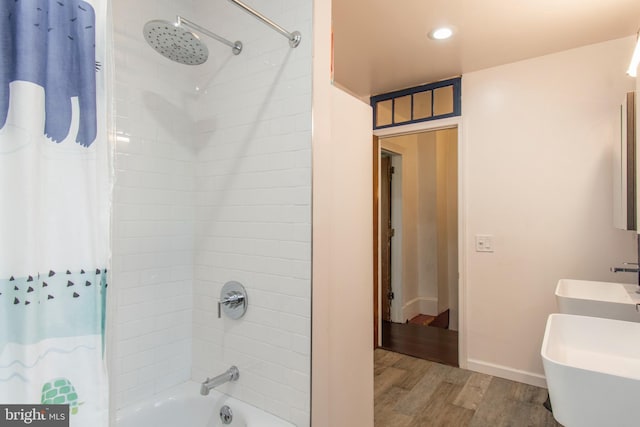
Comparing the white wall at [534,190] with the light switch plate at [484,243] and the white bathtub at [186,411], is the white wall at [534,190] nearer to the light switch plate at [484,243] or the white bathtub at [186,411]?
the light switch plate at [484,243]

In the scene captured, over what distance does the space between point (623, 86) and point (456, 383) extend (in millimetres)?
2460

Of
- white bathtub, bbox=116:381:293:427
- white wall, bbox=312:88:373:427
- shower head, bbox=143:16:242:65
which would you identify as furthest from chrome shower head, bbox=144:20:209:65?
white bathtub, bbox=116:381:293:427

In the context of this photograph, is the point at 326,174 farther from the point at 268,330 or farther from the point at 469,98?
the point at 469,98

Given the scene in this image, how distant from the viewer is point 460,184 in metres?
2.85

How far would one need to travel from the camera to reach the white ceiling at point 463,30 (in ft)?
6.19

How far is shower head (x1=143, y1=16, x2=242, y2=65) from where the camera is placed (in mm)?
1103

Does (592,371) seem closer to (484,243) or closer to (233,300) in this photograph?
(233,300)

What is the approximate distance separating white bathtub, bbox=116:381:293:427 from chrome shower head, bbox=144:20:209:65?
1.50m

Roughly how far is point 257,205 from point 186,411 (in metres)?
1.05

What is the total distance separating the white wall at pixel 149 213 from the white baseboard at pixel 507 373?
2.34m

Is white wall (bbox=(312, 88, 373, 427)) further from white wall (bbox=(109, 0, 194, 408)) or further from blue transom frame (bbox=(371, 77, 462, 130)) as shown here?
blue transom frame (bbox=(371, 77, 462, 130))

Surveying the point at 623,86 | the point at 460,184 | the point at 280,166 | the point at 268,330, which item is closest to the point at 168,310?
the point at 268,330

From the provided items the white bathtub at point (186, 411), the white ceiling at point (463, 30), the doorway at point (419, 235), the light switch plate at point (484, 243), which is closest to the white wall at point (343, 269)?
the white bathtub at point (186, 411)

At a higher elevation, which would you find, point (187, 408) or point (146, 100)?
point (146, 100)
